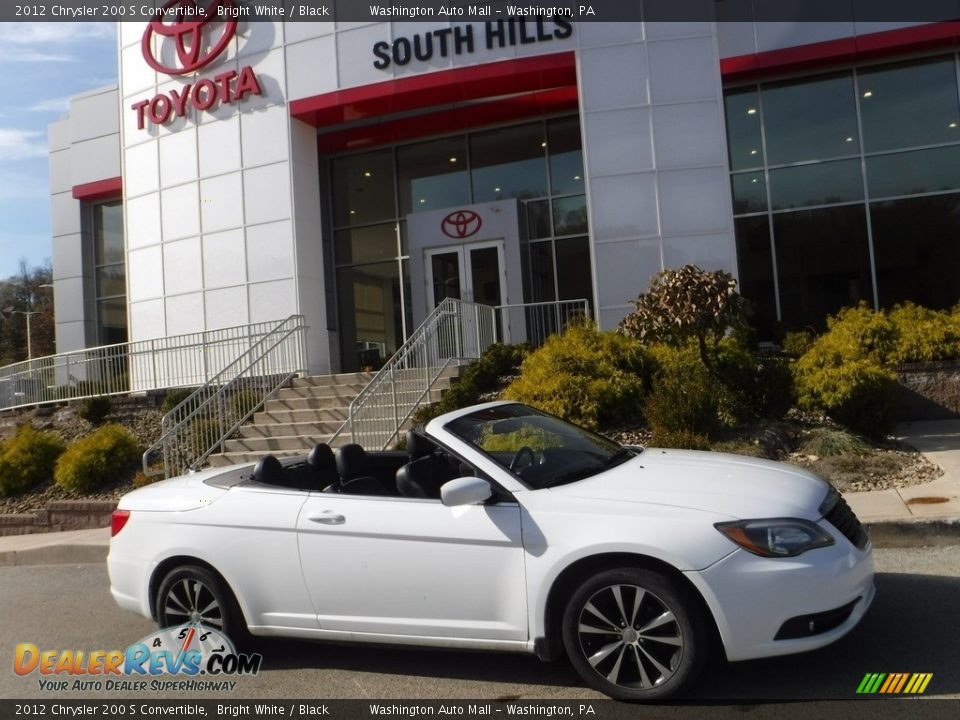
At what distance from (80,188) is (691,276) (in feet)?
63.4

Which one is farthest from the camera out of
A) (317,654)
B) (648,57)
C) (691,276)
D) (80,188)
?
(80,188)

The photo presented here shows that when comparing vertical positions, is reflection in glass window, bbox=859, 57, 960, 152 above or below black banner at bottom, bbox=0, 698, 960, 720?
above

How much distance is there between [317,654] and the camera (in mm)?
5074

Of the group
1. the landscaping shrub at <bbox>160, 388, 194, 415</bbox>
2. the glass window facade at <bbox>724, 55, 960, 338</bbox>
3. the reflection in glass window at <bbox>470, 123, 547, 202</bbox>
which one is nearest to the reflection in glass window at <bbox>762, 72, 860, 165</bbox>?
the glass window facade at <bbox>724, 55, 960, 338</bbox>

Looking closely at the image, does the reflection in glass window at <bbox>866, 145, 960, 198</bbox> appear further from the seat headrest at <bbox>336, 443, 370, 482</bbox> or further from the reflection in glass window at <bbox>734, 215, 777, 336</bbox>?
the seat headrest at <bbox>336, 443, 370, 482</bbox>

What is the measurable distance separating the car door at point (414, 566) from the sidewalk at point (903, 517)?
12.0 ft

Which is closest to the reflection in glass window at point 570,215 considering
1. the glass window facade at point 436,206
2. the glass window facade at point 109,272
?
the glass window facade at point 436,206

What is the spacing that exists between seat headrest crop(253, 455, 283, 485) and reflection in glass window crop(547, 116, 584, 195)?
1370 cm

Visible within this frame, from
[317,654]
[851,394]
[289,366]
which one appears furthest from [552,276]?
[317,654]

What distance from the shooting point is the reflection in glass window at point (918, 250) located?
15.6m

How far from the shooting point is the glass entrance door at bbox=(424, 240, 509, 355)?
17.5 metres

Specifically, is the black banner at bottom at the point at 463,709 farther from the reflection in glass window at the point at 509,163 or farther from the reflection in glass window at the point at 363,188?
the reflection in glass window at the point at 363,188

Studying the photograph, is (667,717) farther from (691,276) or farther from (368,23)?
(368,23)

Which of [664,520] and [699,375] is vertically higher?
[699,375]
